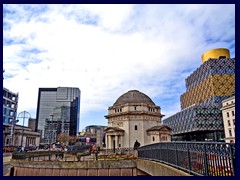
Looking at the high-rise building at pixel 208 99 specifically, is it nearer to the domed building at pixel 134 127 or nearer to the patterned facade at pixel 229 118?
the patterned facade at pixel 229 118

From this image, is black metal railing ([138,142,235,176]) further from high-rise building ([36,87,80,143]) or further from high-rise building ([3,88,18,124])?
high-rise building ([36,87,80,143])

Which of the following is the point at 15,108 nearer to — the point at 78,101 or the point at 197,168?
the point at 197,168

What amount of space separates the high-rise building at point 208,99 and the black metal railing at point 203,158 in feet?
169

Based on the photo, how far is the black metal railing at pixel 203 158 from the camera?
4.55m

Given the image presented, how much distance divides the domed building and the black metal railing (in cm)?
2744

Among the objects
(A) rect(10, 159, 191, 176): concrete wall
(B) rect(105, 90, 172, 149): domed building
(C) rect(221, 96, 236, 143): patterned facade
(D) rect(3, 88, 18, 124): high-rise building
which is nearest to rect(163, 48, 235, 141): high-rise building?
(C) rect(221, 96, 236, 143): patterned facade

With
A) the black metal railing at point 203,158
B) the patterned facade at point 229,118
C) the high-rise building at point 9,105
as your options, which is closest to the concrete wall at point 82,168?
the black metal railing at point 203,158

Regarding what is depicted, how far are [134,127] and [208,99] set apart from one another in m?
35.9

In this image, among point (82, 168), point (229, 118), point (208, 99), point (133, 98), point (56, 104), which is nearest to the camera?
point (82, 168)

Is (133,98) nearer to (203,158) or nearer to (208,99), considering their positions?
(203,158)

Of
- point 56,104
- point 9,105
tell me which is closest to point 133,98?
point 9,105

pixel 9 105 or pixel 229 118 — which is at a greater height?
pixel 9 105

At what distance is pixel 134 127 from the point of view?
35375mm
